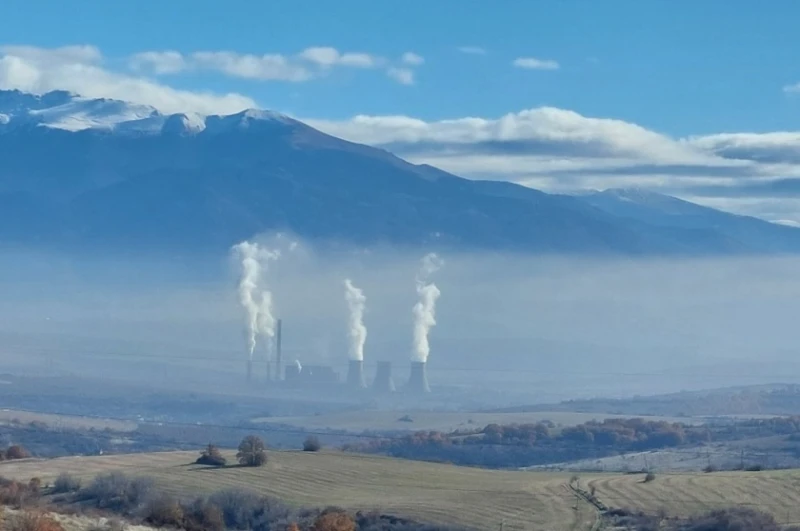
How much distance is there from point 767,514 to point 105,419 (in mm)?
107812

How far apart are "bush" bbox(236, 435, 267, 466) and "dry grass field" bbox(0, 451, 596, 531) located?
1.70 ft

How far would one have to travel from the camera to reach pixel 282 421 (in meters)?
149

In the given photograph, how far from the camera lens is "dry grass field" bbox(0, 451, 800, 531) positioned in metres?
50.2

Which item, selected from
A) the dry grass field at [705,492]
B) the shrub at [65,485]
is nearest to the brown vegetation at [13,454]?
the shrub at [65,485]

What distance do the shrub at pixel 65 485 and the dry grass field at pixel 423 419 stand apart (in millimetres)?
72846

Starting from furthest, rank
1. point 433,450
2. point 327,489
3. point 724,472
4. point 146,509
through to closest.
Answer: point 433,450
point 724,472
point 327,489
point 146,509

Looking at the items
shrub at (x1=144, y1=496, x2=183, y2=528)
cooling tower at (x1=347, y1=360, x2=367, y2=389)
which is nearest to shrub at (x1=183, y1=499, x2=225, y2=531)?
shrub at (x1=144, y1=496, x2=183, y2=528)

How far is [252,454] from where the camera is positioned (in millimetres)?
63312

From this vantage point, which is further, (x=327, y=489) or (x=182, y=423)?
(x=182, y=423)

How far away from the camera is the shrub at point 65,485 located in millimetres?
52275

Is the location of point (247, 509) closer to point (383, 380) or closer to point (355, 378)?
point (383, 380)

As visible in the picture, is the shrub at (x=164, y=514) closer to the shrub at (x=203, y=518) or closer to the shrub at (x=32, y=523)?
the shrub at (x=203, y=518)

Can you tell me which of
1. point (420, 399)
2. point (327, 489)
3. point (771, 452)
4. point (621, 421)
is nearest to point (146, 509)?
point (327, 489)

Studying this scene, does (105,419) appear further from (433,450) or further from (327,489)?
(327,489)
